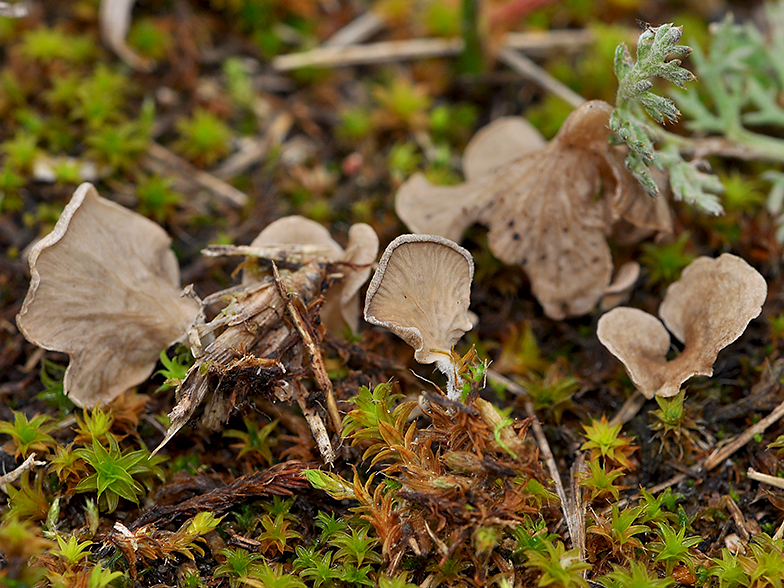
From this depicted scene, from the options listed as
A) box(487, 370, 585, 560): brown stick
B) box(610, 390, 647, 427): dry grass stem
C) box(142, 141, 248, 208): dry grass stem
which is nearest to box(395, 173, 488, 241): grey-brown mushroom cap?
box(487, 370, 585, 560): brown stick

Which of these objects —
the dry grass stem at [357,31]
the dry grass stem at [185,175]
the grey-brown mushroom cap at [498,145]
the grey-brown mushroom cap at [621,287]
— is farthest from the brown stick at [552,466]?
the dry grass stem at [357,31]

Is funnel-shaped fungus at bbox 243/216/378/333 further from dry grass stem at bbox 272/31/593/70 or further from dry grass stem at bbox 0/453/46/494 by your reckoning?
dry grass stem at bbox 272/31/593/70

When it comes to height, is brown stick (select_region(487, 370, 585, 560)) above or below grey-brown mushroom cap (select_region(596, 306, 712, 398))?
below

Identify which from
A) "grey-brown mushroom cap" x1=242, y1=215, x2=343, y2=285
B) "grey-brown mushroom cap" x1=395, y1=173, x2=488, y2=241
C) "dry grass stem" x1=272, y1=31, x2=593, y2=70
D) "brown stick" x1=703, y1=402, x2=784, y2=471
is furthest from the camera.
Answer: "dry grass stem" x1=272, y1=31, x2=593, y2=70

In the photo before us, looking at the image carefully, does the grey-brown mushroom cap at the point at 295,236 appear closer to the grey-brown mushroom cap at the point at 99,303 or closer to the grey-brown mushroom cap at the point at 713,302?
the grey-brown mushroom cap at the point at 99,303

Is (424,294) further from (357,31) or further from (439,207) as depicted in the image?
(357,31)

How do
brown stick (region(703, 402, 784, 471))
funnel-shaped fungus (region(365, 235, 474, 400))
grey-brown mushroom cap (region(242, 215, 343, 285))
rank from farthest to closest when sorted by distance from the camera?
grey-brown mushroom cap (region(242, 215, 343, 285))
brown stick (region(703, 402, 784, 471))
funnel-shaped fungus (region(365, 235, 474, 400))
